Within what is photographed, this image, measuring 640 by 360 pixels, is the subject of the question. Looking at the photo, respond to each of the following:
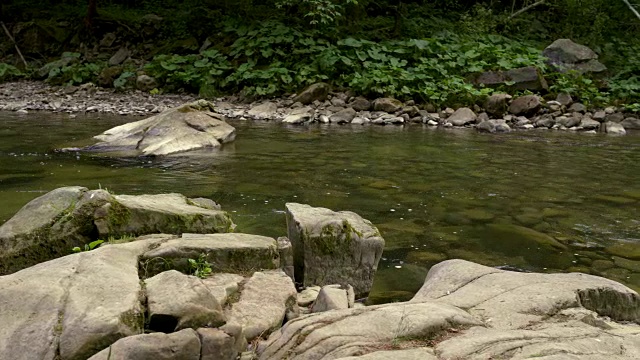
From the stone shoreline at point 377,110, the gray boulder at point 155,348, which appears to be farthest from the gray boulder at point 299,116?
the gray boulder at point 155,348

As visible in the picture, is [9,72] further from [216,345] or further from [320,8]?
[216,345]

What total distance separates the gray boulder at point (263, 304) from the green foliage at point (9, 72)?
17.0m

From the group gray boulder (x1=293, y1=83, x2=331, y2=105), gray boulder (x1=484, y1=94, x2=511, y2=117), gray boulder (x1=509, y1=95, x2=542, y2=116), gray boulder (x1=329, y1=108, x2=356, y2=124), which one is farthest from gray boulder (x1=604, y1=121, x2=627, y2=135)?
gray boulder (x1=293, y1=83, x2=331, y2=105)

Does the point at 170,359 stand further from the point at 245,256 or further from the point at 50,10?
the point at 50,10

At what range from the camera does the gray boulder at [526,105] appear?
1369 cm

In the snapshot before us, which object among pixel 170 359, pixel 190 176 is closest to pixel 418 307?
pixel 170 359

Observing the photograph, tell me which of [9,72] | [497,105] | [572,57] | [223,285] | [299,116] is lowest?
[299,116]

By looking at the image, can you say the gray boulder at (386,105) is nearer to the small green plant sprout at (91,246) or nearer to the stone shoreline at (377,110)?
the stone shoreline at (377,110)

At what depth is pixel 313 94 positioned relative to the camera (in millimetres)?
14453

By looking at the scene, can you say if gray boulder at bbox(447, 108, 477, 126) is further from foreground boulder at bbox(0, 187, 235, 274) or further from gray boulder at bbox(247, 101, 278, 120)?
foreground boulder at bbox(0, 187, 235, 274)

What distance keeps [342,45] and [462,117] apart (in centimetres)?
440

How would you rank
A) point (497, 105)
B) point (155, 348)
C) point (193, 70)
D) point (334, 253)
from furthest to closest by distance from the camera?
point (193, 70)
point (497, 105)
point (334, 253)
point (155, 348)

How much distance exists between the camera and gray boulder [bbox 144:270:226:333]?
9.00 feet

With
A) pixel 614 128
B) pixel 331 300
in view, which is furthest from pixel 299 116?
pixel 331 300
